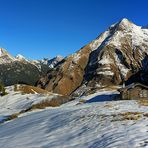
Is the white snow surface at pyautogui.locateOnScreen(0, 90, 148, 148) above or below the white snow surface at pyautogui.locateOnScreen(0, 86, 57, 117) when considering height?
below

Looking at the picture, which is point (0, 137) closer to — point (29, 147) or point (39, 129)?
point (39, 129)

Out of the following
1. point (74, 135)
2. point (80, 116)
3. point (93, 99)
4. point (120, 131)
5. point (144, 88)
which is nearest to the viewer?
point (120, 131)

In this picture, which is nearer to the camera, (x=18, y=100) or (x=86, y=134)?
(x=86, y=134)

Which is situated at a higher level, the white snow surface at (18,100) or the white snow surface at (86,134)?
the white snow surface at (18,100)

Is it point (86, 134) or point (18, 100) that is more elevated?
point (18, 100)

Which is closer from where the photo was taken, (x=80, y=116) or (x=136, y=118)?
(x=136, y=118)

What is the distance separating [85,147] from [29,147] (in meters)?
3.94

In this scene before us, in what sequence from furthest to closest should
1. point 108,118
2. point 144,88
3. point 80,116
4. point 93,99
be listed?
point 144,88
point 93,99
point 80,116
point 108,118

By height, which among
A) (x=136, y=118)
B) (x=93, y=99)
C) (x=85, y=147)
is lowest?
(x=85, y=147)

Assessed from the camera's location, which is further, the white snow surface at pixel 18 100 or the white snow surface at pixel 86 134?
the white snow surface at pixel 18 100

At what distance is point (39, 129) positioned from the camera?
92.5 ft

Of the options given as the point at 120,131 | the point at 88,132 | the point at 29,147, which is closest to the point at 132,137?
the point at 120,131

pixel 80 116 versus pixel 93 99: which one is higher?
pixel 93 99

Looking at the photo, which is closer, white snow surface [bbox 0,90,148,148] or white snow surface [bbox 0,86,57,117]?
white snow surface [bbox 0,90,148,148]
